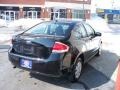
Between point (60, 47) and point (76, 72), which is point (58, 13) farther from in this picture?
point (60, 47)

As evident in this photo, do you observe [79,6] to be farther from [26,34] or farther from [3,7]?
[26,34]

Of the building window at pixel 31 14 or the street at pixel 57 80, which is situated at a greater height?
the building window at pixel 31 14

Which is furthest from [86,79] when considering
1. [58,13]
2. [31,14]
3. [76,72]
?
[58,13]

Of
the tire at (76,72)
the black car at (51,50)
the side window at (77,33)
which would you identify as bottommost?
the tire at (76,72)

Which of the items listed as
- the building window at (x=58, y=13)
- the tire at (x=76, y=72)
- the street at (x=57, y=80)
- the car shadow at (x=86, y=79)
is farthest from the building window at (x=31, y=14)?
the tire at (x=76, y=72)

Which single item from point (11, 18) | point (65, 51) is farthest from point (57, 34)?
point (11, 18)

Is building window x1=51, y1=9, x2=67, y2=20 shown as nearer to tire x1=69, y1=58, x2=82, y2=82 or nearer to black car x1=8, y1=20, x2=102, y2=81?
black car x1=8, y1=20, x2=102, y2=81

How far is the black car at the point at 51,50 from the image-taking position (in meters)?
5.71

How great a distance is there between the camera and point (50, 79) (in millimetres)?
6527

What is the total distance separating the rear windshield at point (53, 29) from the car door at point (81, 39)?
221 millimetres

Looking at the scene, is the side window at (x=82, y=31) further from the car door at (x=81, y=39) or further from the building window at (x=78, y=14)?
the building window at (x=78, y=14)

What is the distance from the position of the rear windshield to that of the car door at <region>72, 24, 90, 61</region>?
0.22 meters

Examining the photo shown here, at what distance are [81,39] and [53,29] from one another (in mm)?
825

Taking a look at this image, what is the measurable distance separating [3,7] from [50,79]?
135ft
